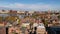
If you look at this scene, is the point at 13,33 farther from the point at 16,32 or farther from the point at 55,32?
the point at 55,32

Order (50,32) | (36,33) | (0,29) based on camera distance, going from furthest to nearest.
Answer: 1. (50,32)
2. (36,33)
3. (0,29)

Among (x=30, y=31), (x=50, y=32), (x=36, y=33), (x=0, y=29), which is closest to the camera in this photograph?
(x=0, y=29)

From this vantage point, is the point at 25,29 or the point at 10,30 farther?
the point at 25,29

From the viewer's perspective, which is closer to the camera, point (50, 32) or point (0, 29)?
point (0, 29)

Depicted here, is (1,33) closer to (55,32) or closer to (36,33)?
(36,33)

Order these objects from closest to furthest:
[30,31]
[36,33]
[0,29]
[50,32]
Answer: [0,29], [36,33], [50,32], [30,31]

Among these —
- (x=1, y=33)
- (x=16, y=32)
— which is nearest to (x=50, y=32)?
(x=16, y=32)

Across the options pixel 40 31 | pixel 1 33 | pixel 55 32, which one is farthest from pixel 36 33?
pixel 1 33

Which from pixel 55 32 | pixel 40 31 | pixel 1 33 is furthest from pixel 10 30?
pixel 55 32

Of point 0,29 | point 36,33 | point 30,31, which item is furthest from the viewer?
point 30,31
